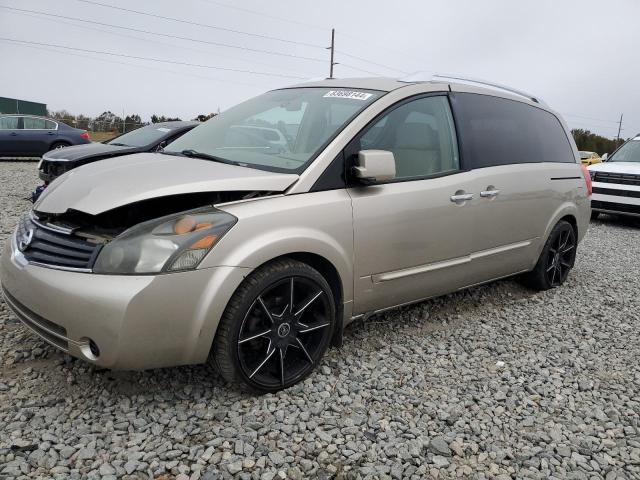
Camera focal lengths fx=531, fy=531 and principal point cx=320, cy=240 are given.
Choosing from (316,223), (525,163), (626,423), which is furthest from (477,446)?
(525,163)

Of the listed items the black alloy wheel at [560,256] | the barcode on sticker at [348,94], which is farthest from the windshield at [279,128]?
the black alloy wheel at [560,256]

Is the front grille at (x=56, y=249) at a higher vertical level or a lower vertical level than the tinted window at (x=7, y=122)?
lower

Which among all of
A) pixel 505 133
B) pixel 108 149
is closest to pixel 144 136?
pixel 108 149

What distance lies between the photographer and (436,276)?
12.0ft

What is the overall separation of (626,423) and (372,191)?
186cm

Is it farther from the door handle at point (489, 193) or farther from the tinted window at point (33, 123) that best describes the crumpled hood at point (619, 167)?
the tinted window at point (33, 123)

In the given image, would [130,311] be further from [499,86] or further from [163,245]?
[499,86]

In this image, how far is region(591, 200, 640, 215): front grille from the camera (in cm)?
966

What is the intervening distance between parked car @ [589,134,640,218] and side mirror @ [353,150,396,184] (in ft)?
27.7

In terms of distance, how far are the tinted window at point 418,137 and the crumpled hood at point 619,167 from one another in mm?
7638

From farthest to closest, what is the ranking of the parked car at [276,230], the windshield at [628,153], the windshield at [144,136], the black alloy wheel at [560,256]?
1. the windshield at [628,153]
2. the windshield at [144,136]
3. the black alloy wheel at [560,256]
4. the parked car at [276,230]

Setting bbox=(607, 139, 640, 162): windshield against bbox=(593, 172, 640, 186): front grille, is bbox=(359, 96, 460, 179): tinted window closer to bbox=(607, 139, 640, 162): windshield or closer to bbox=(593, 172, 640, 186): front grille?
bbox=(593, 172, 640, 186): front grille

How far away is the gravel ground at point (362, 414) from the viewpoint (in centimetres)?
233

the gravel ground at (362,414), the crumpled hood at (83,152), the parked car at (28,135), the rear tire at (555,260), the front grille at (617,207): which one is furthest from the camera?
the parked car at (28,135)
